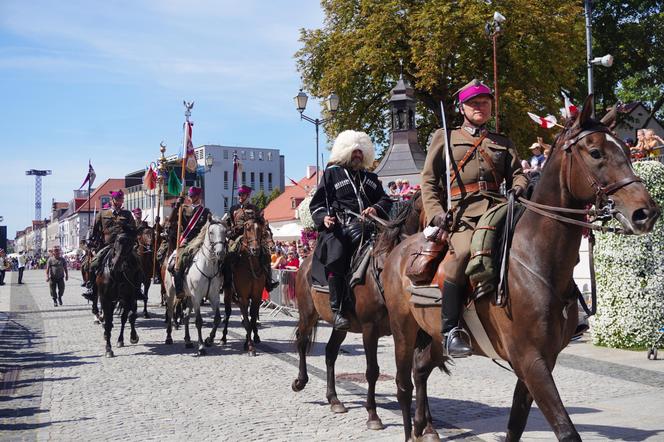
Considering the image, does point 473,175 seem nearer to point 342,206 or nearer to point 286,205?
point 342,206

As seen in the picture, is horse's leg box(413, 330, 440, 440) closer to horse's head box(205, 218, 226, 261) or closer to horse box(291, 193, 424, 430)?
horse box(291, 193, 424, 430)

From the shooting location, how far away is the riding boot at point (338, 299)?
25.3ft

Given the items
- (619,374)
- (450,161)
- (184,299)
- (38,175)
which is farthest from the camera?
(38,175)

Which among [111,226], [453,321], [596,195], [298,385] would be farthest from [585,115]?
[111,226]

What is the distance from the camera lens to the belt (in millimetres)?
5375

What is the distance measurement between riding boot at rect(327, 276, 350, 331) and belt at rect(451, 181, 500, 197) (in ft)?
8.67

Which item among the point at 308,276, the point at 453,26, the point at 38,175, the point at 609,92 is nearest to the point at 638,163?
the point at 308,276

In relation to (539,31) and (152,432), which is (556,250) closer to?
(152,432)

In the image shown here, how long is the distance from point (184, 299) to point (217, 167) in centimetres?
10594

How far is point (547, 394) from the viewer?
4.32 m

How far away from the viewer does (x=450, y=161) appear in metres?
5.47

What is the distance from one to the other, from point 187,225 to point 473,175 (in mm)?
10499

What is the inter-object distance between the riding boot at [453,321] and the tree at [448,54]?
26516 millimetres

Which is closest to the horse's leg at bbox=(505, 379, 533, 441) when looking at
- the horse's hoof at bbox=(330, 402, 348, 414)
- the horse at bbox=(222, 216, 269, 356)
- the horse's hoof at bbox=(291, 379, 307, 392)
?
the horse's hoof at bbox=(330, 402, 348, 414)
